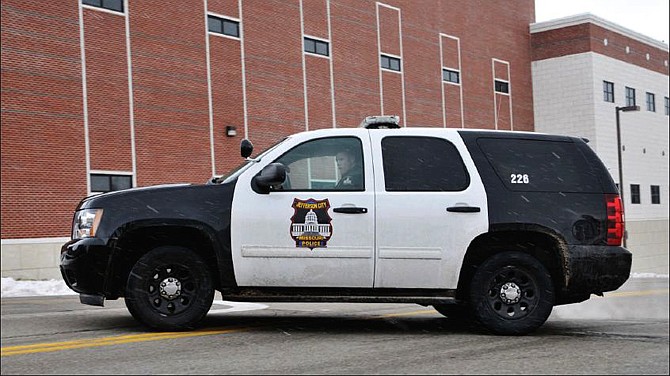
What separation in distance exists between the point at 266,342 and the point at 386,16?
107ft

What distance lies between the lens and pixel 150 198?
7.44m

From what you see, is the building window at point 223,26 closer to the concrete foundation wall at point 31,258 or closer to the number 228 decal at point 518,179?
the concrete foundation wall at point 31,258

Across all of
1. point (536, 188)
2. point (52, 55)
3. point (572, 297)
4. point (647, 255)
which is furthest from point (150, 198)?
point (647, 255)

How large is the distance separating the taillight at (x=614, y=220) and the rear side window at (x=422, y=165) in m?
1.42

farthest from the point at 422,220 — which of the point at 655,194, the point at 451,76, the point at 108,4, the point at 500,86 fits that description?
the point at 655,194

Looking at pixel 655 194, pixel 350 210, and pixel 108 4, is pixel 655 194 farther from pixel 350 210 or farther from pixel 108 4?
pixel 350 210

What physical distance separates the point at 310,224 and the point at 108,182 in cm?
2018

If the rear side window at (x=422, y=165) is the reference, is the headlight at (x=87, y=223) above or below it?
below

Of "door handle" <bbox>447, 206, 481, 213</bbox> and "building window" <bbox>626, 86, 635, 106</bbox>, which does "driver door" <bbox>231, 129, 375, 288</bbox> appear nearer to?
"door handle" <bbox>447, 206, 481, 213</bbox>

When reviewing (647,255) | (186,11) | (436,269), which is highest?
(186,11)

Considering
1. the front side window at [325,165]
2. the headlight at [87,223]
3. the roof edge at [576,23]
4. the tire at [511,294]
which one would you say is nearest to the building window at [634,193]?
A: the roof edge at [576,23]

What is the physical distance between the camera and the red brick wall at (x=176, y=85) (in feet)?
80.0

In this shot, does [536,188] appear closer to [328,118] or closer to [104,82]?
[104,82]

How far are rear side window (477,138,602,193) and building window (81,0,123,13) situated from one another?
2100 centimetres
